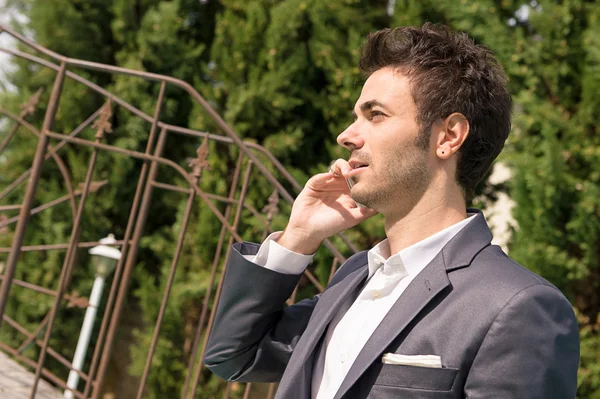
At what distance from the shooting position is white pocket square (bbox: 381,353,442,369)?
1.38 metres

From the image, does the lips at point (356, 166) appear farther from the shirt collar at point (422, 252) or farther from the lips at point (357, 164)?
the shirt collar at point (422, 252)

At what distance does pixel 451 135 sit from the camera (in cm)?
166

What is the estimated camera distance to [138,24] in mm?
5930

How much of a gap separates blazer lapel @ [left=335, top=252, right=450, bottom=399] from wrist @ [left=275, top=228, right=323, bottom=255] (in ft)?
1.38

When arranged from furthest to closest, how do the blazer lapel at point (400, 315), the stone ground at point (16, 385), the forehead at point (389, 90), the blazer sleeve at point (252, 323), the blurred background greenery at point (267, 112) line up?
the blurred background greenery at point (267, 112) → the stone ground at point (16, 385) → the blazer sleeve at point (252, 323) → the forehead at point (389, 90) → the blazer lapel at point (400, 315)

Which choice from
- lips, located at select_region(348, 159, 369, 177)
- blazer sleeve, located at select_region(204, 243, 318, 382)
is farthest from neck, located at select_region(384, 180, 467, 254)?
blazer sleeve, located at select_region(204, 243, 318, 382)

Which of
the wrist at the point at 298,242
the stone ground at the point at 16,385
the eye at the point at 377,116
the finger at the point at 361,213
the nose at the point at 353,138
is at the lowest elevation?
the stone ground at the point at 16,385

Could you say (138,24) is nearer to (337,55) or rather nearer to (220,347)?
(337,55)

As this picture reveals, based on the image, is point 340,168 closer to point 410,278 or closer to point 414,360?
point 410,278

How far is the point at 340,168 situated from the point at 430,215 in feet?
0.89

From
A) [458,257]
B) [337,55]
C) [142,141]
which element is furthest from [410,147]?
[142,141]

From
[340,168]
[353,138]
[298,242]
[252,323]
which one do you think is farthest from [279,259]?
[353,138]

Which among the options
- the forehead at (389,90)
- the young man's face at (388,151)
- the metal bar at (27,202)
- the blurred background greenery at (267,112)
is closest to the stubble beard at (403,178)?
the young man's face at (388,151)

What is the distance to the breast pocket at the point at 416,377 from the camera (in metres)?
1.36
